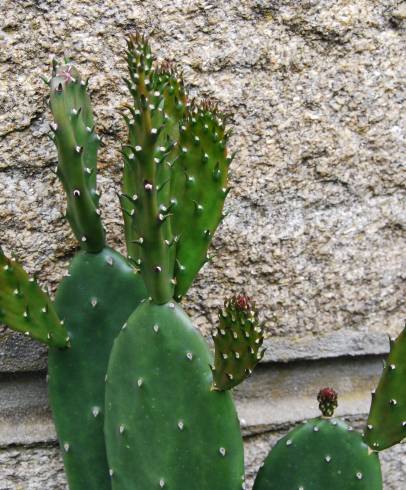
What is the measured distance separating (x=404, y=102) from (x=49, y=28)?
0.48m

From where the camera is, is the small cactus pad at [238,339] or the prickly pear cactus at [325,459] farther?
the prickly pear cactus at [325,459]

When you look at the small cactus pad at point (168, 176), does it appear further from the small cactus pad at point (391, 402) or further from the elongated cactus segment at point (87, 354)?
the small cactus pad at point (391, 402)

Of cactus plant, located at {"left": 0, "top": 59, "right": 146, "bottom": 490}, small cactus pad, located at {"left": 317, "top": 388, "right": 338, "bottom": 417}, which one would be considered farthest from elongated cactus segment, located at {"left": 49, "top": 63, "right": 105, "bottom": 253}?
small cactus pad, located at {"left": 317, "top": 388, "right": 338, "bottom": 417}

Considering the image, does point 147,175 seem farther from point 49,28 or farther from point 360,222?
point 360,222

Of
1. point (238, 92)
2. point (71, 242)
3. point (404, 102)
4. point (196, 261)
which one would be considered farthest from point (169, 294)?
point (404, 102)

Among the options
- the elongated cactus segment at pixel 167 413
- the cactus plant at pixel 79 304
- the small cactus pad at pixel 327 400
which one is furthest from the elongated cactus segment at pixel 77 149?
the small cactus pad at pixel 327 400

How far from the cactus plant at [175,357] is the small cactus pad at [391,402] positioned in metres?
0.16

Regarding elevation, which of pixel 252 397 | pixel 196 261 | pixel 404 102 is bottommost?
pixel 252 397

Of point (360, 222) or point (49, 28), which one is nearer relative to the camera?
point (49, 28)

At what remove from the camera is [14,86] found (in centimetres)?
101

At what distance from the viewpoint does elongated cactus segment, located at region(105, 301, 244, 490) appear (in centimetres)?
89

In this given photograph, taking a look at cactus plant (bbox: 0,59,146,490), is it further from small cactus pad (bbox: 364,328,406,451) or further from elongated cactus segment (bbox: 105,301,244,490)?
small cactus pad (bbox: 364,328,406,451)

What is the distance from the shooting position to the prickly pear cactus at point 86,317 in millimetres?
A: 910

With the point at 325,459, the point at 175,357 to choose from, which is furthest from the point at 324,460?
the point at 175,357
